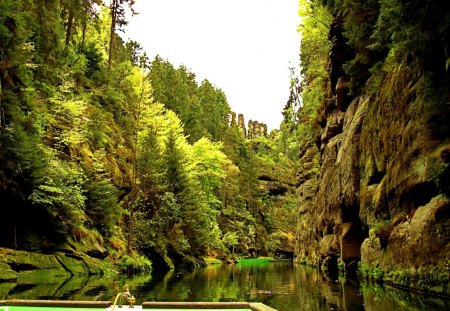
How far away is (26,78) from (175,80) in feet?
151

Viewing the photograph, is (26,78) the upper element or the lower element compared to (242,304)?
upper

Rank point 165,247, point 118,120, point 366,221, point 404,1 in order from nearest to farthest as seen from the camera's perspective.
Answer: point 404,1, point 366,221, point 165,247, point 118,120

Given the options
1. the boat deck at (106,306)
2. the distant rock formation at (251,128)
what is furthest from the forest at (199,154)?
the distant rock formation at (251,128)

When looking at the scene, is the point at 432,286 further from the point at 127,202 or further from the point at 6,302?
the point at 127,202

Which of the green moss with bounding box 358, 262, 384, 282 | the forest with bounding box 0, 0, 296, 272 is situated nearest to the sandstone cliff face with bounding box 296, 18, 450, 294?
the green moss with bounding box 358, 262, 384, 282

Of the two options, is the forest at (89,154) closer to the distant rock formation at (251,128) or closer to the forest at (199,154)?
the forest at (199,154)

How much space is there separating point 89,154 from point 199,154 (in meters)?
19.3

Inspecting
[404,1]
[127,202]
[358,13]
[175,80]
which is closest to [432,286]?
[404,1]

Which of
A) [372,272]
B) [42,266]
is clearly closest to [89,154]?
[42,266]

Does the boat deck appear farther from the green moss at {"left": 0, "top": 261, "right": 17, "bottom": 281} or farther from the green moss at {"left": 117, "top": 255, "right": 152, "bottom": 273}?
the green moss at {"left": 117, "top": 255, "right": 152, "bottom": 273}

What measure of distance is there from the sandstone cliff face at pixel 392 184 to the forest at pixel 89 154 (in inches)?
523

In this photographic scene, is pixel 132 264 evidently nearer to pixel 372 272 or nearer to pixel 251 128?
pixel 372 272

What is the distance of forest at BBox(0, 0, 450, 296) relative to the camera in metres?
11.6

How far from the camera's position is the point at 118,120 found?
37812 mm
